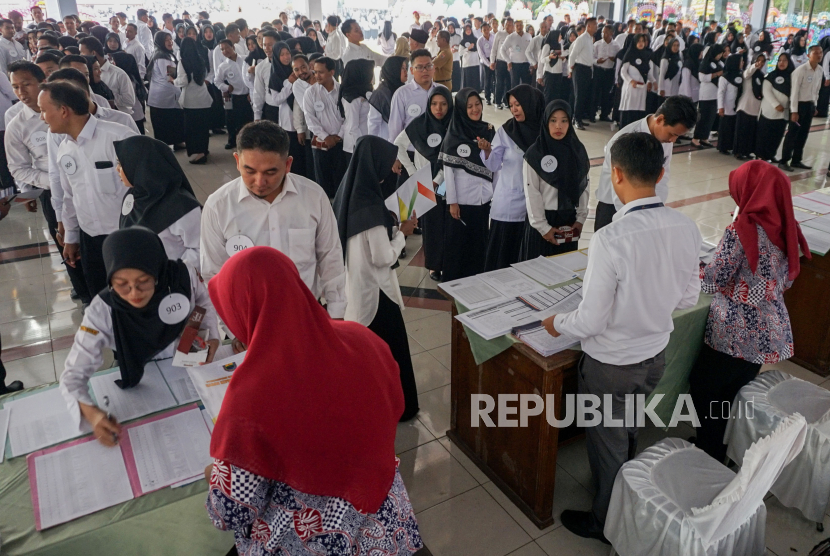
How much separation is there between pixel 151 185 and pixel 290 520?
5.95 ft

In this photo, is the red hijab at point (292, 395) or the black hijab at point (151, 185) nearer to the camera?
the red hijab at point (292, 395)

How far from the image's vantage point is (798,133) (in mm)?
7031

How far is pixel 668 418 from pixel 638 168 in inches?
52.1

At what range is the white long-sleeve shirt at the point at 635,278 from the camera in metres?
1.77

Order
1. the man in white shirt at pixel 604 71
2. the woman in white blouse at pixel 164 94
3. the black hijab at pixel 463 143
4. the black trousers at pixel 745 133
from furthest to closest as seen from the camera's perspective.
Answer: the man in white shirt at pixel 604 71, the black trousers at pixel 745 133, the woman in white blouse at pixel 164 94, the black hijab at pixel 463 143

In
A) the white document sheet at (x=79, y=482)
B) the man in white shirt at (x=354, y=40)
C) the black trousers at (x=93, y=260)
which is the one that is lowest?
the black trousers at (x=93, y=260)

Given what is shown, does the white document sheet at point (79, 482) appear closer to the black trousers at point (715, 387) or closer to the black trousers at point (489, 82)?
the black trousers at point (715, 387)

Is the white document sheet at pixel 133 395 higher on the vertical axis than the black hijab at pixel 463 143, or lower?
lower

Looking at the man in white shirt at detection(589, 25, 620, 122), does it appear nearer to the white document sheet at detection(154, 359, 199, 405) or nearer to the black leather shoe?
the black leather shoe

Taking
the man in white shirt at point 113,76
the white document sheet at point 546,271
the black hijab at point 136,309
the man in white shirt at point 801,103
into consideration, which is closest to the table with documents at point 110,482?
the black hijab at point 136,309

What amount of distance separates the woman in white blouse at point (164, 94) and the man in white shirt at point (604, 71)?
21.3ft

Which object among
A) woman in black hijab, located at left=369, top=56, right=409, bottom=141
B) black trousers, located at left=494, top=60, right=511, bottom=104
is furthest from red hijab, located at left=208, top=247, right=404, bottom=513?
black trousers, located at left=494, top=60, right=511, bottom=104

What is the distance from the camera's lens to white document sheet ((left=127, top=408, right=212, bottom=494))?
1.48 m

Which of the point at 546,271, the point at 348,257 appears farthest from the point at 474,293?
the point at 348,257
